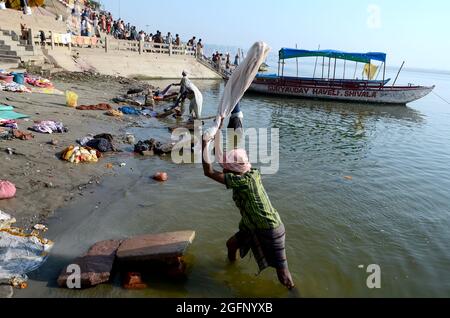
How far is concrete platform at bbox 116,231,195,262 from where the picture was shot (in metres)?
4.53

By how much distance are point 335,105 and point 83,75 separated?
17039 millimetres

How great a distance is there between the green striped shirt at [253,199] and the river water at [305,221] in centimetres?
107

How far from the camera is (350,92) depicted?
85.9 ft

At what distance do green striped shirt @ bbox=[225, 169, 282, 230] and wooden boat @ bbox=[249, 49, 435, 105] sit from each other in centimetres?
2375

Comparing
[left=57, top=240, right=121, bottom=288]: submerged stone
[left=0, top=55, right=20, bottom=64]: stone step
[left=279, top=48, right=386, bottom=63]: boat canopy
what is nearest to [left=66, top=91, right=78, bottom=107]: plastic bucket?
[left=0, top=55, right=20, bottom=64]: stone step

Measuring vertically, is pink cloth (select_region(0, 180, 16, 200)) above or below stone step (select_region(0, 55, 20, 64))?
below

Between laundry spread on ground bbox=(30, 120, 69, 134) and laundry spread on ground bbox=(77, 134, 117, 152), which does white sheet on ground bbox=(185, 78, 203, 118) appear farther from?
laundry spread on ground bbox=(30, 120, 69, 134)

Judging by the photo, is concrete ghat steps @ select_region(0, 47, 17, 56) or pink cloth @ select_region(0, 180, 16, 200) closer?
pink cloth @ select_region(0, 180, 16, 200)

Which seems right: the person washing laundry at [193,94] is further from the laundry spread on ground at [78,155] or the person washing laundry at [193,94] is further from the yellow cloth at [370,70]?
the yellow cloth at [370,70]

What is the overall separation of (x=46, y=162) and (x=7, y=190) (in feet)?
6.08

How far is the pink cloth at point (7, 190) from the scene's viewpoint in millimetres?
5965

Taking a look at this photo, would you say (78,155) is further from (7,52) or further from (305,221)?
(7,52)
